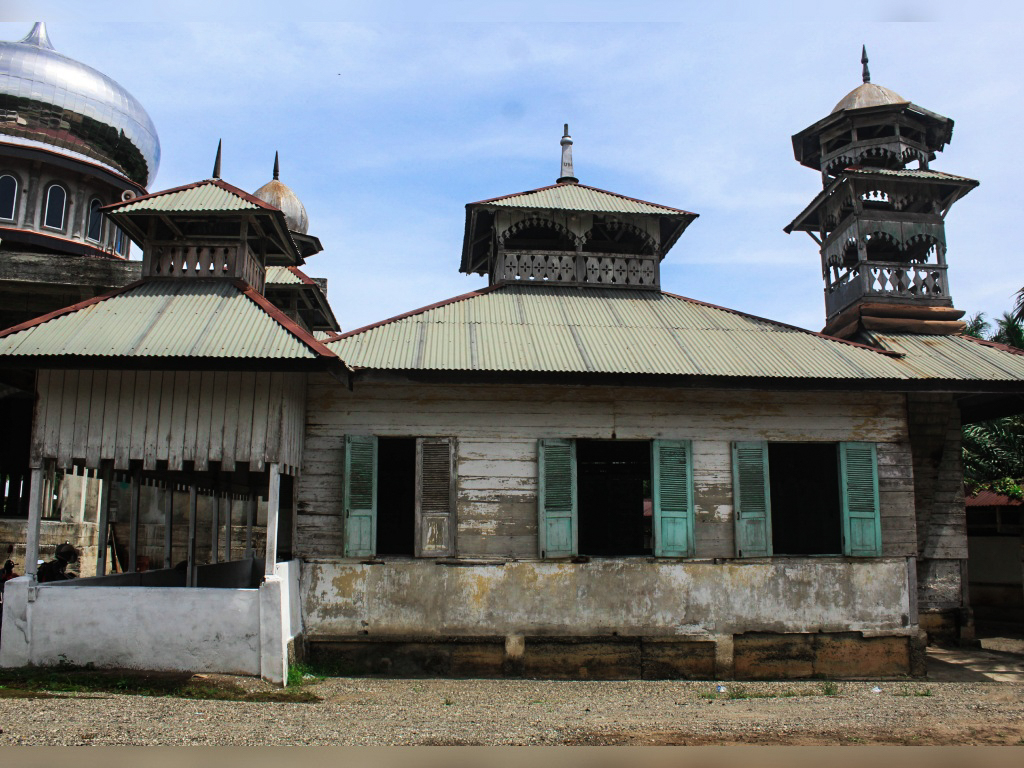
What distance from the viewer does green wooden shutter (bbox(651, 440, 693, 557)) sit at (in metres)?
11.7

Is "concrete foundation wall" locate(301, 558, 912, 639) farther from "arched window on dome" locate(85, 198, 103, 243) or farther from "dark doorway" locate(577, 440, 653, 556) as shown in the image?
"arched window on dome" locate(85, 198, 103, 243)

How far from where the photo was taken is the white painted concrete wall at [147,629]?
9547 millimetres

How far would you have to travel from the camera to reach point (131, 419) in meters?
10.2

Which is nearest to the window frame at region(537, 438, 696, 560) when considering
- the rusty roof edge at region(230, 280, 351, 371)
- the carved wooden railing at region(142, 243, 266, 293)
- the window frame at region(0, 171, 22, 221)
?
the rusty roof edge at region(230, 280, 351, 371)

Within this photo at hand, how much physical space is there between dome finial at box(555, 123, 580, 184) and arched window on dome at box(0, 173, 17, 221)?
14.9 meters

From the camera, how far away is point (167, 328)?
34.5ft

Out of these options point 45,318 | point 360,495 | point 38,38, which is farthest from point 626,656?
point 38,38

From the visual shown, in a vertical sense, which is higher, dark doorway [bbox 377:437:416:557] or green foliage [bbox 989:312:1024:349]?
green foliage [bbox 989:312:1024:349]

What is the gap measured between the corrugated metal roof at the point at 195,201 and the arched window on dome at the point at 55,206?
1262 centimetres

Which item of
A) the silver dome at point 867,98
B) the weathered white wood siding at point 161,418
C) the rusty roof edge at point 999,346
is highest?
the silver dome at point 867,98

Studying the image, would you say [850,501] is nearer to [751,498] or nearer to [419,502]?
[751,498]

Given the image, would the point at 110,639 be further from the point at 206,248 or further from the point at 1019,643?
the point at 1019,643

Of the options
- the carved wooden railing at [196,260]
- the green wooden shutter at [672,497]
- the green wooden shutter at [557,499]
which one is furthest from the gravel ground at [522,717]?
the carved wooden railing at [196,260]

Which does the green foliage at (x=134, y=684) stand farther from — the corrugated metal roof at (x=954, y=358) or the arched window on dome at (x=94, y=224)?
the arched window on dome at (x=94, y=224)
